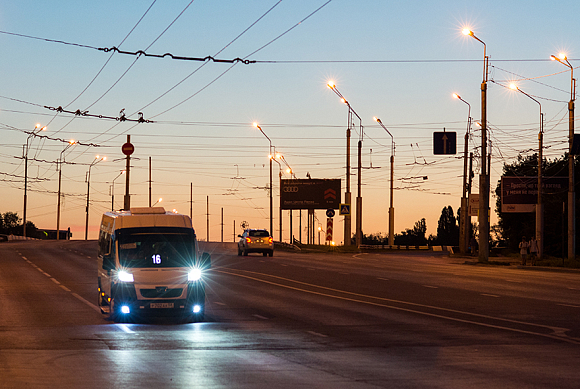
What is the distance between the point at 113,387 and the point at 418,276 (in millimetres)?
23960

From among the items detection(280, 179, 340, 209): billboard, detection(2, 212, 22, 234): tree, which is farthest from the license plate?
detection(2, 212, 22, 234): tree

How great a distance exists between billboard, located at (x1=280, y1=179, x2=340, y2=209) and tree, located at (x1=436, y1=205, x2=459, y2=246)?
261 ft

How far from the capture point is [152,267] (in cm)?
1622

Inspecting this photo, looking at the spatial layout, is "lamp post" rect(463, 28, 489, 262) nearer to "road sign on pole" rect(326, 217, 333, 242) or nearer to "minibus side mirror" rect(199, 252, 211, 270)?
"road sign on pole" rect(326, 217, 333, 242)

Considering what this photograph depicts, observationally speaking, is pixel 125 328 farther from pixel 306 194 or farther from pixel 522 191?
pixel 306 194

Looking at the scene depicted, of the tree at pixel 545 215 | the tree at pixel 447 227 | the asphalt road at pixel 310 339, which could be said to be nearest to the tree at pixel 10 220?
the tree at pixel 447 227

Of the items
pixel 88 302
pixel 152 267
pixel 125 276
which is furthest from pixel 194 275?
pixel 88 302

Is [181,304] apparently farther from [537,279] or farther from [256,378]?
[537,279]

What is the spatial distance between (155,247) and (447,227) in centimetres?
16221

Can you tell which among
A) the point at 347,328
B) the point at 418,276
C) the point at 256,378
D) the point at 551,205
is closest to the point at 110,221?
the point at 347,328

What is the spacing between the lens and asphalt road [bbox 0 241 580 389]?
9.31 meters

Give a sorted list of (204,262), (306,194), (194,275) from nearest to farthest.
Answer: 1. (194,275)
2. (204,262)
3. (306,194)

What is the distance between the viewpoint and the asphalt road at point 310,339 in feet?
30.5

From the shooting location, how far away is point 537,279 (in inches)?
1164
